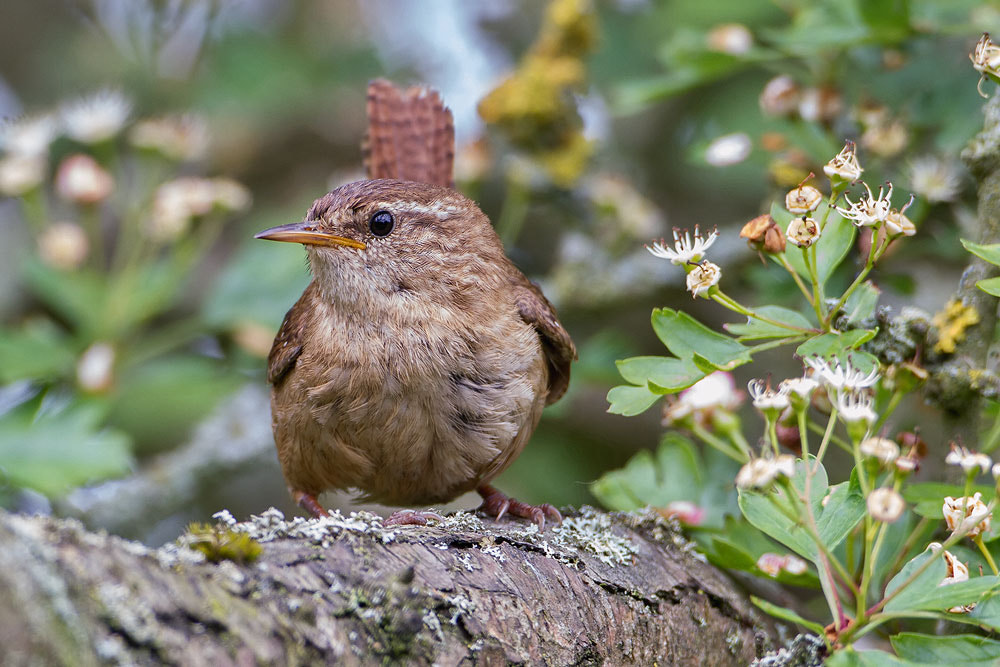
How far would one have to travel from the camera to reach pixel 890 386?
2289 millimetres

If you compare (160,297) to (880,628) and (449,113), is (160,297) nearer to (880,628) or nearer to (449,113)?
(449,113)

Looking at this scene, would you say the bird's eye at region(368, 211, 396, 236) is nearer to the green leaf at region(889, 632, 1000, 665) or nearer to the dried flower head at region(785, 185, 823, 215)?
the dried flower head at region(785, 185, 823, 215)

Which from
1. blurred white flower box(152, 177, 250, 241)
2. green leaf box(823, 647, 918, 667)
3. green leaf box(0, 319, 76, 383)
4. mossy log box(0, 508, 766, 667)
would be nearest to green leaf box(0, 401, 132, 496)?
green leaf box(0, 319, 76, 383)

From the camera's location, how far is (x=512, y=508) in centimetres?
304

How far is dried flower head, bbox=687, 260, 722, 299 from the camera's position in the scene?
199cm

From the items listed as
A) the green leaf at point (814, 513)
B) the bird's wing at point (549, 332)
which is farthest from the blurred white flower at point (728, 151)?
the green leaf at point (814, 513)

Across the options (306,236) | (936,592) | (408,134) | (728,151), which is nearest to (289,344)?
(306,236)

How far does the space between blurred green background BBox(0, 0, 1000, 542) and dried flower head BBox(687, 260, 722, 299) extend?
123 centimetres

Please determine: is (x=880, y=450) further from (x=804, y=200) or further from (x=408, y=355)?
(x=408, y=355)

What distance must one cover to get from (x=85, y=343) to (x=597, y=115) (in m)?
2.71

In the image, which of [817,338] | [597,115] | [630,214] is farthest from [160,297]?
[817,338]

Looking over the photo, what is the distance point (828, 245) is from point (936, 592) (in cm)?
77

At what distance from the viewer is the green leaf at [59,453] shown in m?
2.88

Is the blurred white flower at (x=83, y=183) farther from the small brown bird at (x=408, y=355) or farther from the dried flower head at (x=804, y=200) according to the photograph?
the dried flower head at (x=804, y=200)
